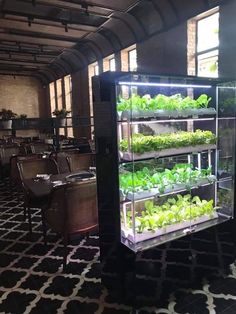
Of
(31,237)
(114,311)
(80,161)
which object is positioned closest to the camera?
(114,311)

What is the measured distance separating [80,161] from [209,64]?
2790mm

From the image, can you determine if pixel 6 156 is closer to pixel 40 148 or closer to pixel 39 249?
pixel 40 148

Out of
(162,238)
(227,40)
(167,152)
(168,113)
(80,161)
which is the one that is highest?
(227,40)

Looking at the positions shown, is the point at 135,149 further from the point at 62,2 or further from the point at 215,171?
the point at 62,2

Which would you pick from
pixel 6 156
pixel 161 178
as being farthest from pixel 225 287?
pixel 6 156

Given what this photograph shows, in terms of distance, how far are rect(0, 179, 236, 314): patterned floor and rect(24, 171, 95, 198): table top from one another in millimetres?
725

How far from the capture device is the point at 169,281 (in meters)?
2.34

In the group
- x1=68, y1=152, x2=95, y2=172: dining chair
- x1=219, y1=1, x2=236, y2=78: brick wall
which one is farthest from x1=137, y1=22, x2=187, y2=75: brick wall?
x1=68, y1=152, x2=95, y2=172: dining chair

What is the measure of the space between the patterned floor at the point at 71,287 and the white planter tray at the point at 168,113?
3.42ft

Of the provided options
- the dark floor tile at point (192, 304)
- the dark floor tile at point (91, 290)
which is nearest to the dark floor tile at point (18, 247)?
the dark floor tile at point (91, 290)

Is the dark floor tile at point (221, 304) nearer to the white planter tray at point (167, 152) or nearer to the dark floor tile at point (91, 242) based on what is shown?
the white planter tray at point (167, 152)

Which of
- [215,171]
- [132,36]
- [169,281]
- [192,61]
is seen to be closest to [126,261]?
[169,281]

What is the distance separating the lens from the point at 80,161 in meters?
4.45

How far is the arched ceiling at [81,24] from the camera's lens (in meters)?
5.00
